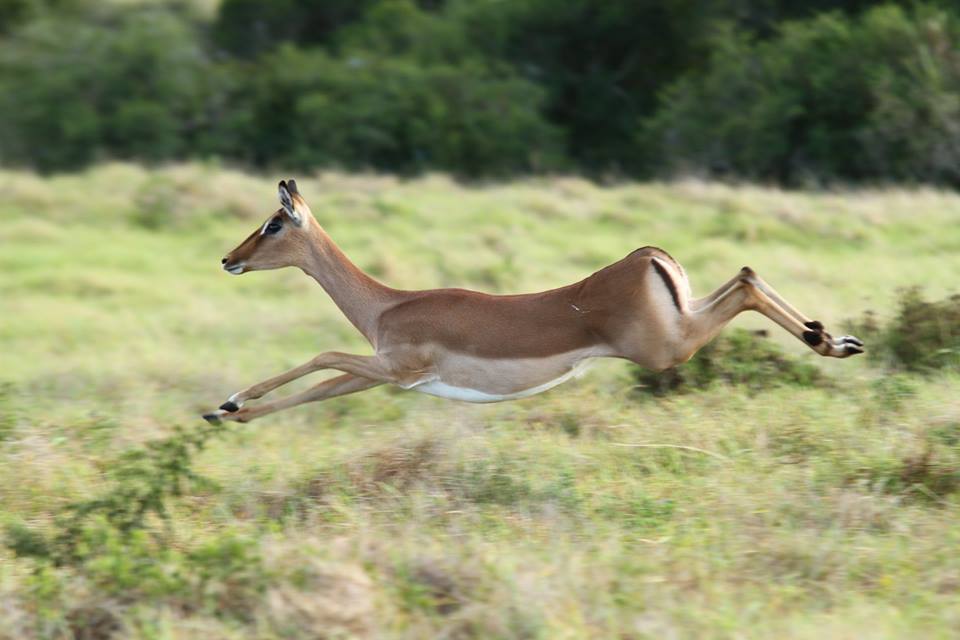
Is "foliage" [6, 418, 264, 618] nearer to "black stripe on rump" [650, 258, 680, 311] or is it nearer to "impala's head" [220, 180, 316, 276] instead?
"impala's head" [220, 180, 316, 276]

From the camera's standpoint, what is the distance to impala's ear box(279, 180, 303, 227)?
6355 mm

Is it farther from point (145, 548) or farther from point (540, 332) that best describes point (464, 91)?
point (145, 548)

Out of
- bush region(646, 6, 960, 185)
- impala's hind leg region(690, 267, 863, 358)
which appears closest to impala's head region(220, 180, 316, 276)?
impala's hind leg region(690, 267, 863, 358)

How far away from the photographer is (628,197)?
16.2 metres

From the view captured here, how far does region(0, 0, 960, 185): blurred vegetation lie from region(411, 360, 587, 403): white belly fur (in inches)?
678

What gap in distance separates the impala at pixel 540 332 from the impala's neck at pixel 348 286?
0.16ft

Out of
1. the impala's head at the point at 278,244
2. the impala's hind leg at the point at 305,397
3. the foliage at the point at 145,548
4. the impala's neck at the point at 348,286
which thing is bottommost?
the foliage at the point at 145,548

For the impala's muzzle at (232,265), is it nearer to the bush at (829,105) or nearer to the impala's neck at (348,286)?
the impala's neck at (348,286)

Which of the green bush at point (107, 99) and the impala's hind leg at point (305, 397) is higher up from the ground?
the green bush at point (107, 99)

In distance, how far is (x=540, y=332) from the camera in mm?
5832

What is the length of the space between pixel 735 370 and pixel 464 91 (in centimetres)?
2020

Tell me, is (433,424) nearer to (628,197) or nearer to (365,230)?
(365,230)

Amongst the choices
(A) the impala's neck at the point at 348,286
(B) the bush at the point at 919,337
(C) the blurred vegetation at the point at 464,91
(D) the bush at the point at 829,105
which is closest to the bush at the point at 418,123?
(C) the blurred vegetation at the point at 464,91

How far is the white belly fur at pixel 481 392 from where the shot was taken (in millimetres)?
5906
